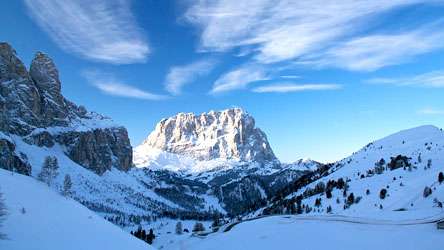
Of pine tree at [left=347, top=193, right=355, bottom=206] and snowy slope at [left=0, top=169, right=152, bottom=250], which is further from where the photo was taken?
pine tree at [left=347, top=193, right=355, bottom=206]

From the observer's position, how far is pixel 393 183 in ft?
366

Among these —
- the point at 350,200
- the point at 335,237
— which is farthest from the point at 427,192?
the point at 335,237

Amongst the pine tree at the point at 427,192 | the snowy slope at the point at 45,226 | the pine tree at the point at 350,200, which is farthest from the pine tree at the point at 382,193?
the snowy slope at the point at 45,226

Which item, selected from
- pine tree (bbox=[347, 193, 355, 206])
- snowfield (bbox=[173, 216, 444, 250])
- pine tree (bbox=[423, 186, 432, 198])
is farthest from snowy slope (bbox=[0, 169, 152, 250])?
pine tree (bbox=[347, 193, 355, 206])

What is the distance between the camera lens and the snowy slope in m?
27.8

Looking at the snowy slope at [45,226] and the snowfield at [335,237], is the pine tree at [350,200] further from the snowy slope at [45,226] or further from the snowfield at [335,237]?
the snowy slope at [45,226]

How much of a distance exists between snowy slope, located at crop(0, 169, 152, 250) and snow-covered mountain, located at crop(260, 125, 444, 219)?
1824 inches

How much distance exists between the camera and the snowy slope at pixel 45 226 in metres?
27.8

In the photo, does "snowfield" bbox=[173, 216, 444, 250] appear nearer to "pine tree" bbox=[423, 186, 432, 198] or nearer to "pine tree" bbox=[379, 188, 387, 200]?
"pine tree" bbox=[423, 186, 432, 198]

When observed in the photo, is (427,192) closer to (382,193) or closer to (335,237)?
(382,193)

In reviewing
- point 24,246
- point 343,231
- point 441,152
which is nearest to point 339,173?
point 441,152

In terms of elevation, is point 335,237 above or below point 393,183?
below

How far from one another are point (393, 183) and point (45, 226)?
3875 inches

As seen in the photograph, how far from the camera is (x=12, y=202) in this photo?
36.9 m
